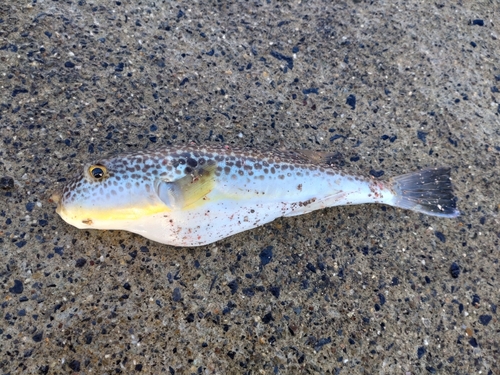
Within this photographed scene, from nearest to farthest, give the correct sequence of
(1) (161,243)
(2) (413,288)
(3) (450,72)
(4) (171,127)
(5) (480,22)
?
(1) (161,243), (2) (413,288), (4) (171,127), (3) (450,72), (5) (480,22)

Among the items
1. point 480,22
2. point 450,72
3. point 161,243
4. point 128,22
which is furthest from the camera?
point 480,22

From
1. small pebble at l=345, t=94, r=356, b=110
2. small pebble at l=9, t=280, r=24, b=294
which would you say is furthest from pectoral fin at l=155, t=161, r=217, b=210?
small pebble at l=345, t=94, r=356, b=110

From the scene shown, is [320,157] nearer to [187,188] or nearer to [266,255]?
[266,255]

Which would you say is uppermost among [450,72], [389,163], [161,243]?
[450,72]

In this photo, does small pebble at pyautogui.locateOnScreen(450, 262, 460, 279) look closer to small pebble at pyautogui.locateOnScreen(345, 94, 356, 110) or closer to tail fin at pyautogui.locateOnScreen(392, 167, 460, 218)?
tail fin at pyautogui.locateOnScreen(392, 167, 460, 218)

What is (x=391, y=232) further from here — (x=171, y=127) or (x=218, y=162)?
(x=171, y=127)

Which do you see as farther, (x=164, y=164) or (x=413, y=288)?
(x=413, y=288)

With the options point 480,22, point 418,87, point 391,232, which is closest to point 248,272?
point 391,232

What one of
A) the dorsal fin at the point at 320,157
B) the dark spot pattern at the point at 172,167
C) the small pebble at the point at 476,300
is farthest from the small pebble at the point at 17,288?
the small pebble at the point at 476,300
